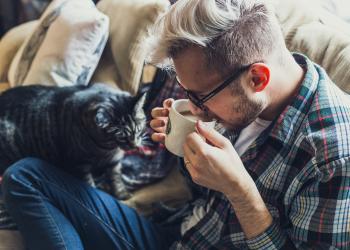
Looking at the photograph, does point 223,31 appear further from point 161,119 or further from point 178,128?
point 161,119

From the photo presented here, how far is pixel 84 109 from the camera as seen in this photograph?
1380 millimetres

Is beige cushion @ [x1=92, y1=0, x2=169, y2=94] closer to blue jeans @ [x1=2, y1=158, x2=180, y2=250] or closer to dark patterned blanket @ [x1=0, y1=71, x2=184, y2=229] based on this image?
dark patterned blanket @ [x1=0, y1=71, x2=184, y2=229]

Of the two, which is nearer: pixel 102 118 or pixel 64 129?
pixel 102 118

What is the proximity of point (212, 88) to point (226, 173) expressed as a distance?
0.18 metres

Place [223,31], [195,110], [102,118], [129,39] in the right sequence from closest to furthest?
[223,31] < [195,110] < [102,118] < [129,39]

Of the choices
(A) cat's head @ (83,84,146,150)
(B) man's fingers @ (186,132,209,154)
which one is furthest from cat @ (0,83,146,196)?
(B) man's fingers @ (186,132,209,154)

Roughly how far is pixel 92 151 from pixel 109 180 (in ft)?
0.38

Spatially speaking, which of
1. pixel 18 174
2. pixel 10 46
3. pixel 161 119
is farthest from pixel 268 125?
pixel 10 46

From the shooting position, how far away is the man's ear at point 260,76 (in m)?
0.84

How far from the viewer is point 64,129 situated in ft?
4.71

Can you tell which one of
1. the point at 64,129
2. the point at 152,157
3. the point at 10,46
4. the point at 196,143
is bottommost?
the point at 152,157

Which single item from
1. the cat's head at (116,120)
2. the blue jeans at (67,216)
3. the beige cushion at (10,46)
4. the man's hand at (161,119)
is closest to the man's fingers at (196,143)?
the man's hand at (161,119)

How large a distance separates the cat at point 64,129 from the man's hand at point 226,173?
1.71 ft

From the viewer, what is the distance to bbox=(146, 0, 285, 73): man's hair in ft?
2.68
